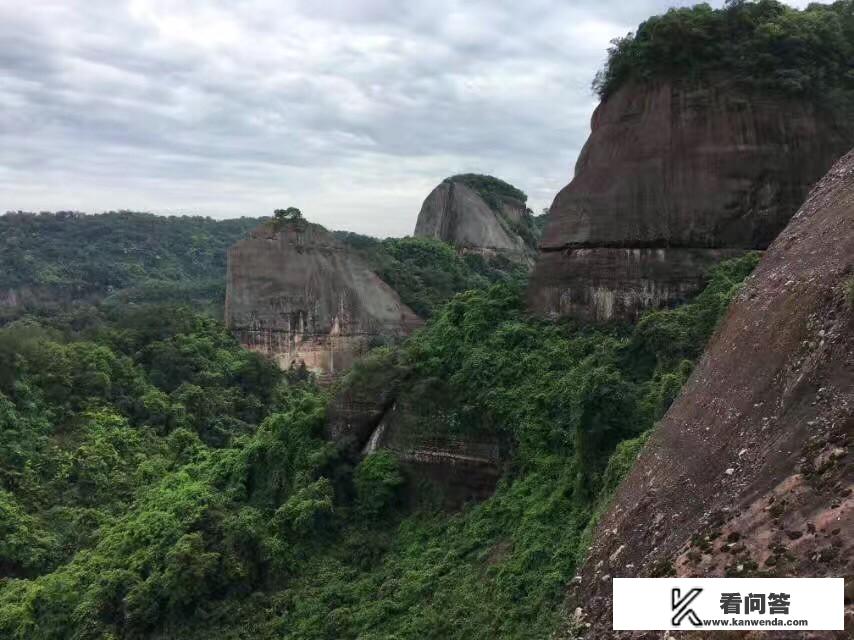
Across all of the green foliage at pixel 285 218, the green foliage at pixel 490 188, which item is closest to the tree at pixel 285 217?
the green foliage at pixel 285 218

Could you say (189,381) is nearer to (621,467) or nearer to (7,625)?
(7,625)

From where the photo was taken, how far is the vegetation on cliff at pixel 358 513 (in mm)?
13039

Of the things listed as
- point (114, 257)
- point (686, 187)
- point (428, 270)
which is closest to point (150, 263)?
point (114, 257)

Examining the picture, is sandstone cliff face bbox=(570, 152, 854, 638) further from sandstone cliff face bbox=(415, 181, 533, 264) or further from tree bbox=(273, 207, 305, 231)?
sandstone cliff face bbox=(415, 181, 533, 264)

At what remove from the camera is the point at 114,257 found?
86.7m

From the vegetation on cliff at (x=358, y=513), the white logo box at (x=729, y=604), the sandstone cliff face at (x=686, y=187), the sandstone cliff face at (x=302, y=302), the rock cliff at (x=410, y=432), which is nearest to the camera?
the white logo box at (x=729, y=604)

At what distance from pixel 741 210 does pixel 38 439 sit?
21.7 m

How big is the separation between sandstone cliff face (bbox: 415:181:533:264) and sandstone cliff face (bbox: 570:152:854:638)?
147 ft

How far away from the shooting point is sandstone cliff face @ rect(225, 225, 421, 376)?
→ 36.2m

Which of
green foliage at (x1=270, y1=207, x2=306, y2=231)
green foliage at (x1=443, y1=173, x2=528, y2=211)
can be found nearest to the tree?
green foliage at (x1=270, y1=207, x2=306, y2=231)

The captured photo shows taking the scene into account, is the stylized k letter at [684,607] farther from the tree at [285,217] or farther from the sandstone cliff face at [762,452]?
the tree at [285,217]

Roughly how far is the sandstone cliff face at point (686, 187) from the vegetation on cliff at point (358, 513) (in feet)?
3.60

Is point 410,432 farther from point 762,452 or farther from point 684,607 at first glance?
point 684,607

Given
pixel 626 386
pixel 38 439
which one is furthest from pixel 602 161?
pixel 38 439
